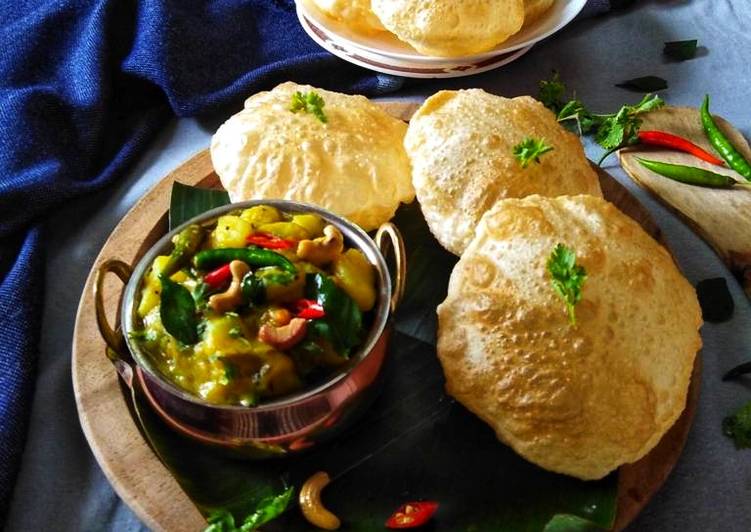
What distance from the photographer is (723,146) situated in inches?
121

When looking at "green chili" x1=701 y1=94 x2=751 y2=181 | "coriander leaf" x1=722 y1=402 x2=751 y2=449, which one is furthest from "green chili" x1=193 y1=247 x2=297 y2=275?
"green chili" x1=701 y1=94 x2=751 y2=181

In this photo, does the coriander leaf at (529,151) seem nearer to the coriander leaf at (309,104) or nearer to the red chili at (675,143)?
the coriander leaf at (309,104)

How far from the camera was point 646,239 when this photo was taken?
7.47 feet

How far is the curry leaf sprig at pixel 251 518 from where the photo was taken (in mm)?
1814

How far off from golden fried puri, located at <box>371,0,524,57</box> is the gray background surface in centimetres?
30

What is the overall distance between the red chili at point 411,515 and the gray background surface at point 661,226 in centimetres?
61

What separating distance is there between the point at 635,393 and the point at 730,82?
7.50 ft

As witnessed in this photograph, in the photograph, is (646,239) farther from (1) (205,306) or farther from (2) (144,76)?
(2) (144,76)

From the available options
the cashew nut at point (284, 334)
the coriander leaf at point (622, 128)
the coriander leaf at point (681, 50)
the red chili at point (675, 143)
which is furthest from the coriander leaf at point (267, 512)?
the coriander leaf at point (681, 50)

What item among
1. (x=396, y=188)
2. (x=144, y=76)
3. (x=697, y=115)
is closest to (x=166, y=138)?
(x=144, y=76)

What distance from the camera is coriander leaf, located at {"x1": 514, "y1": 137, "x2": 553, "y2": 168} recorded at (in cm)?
240

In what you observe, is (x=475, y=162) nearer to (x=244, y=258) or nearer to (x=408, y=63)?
(x=244, y=258)

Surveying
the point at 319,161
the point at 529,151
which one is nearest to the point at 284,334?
the point at 319,161

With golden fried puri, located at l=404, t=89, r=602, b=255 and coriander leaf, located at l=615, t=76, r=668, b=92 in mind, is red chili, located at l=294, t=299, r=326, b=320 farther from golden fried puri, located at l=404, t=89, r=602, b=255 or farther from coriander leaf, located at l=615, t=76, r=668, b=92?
coriander leaf, located at l=615, t=76, r=668, b=92
